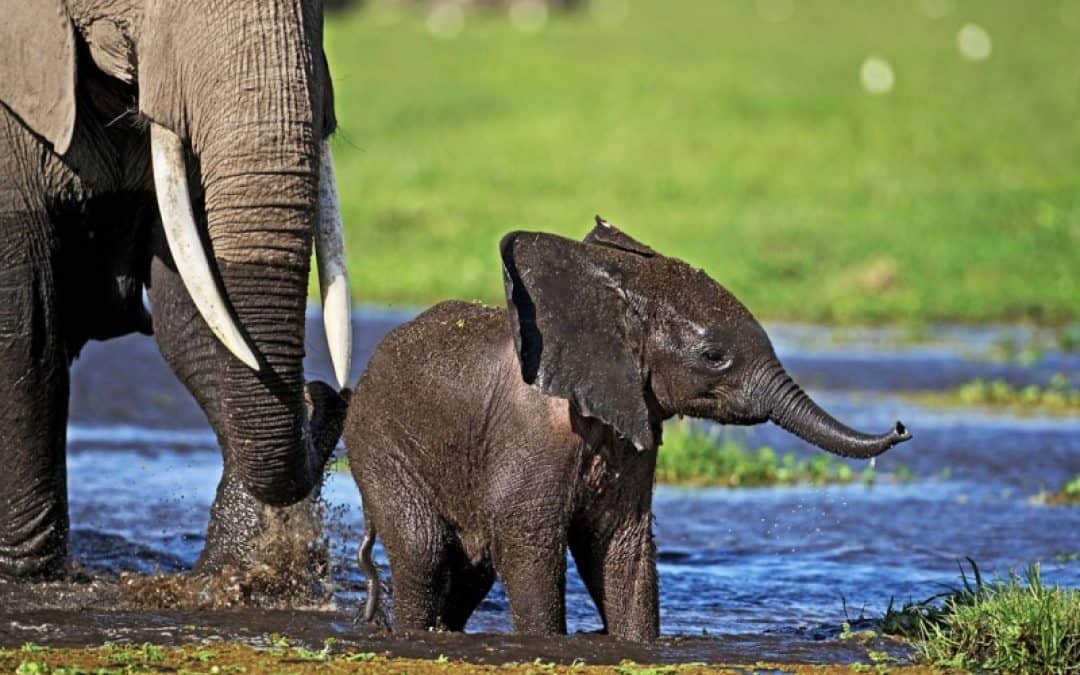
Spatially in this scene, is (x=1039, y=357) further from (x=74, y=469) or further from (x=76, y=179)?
(x=76, y=179)

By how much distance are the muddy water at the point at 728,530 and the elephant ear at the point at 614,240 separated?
1211 millimetres

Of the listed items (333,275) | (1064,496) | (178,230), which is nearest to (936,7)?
(1064,496)

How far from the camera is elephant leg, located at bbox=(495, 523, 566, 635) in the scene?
6430mm

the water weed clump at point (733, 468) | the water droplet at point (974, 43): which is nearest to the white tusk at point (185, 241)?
the water weed clump at point (733, 468)

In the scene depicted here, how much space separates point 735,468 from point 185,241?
15.2 ft

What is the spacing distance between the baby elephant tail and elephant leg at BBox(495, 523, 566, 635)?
566 mm

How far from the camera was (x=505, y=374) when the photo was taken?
6.64 m

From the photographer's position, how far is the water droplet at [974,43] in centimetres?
2977

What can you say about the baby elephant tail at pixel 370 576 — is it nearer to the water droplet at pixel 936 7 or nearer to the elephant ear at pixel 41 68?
the elephant ear at pixel 41 68

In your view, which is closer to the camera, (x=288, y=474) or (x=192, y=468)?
(x=288, y=474)

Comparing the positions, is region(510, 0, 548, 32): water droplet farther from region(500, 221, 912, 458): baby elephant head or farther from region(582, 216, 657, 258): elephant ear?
region(500, 221, 912, 458): baby elephant head

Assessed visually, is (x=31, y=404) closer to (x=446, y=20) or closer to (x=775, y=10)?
(x=446, y=20)

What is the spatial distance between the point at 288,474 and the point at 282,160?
3.47 feet

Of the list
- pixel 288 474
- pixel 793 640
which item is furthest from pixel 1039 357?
pixel 288 474
